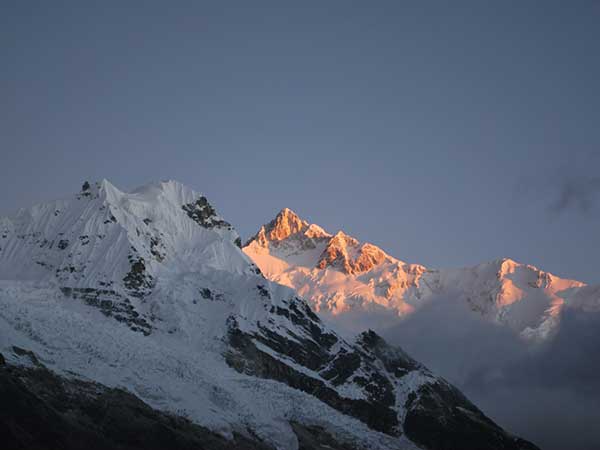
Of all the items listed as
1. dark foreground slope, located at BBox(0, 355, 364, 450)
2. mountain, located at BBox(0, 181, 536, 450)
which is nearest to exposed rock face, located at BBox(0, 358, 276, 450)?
dark foreground slope, located at BBox(0, 355, 364, 450)

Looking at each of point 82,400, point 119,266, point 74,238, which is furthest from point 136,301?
point 82,400

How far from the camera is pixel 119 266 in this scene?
182375 mm

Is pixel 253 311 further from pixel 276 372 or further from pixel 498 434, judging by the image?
pixel 498 434

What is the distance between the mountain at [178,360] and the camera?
378ft

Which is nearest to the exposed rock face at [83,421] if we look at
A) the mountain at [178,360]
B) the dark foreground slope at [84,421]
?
the dark foreground slope at [84,421]

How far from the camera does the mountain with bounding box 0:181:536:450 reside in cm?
11512

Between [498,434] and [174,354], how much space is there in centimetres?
7172

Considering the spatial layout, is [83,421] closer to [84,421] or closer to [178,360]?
[84,421]

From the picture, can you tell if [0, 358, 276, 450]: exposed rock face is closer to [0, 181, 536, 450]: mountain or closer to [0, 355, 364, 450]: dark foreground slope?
[0, 355, 364, 450]: dark foreground slope

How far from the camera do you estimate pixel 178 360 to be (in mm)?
149625

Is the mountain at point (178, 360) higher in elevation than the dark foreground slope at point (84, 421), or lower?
higher

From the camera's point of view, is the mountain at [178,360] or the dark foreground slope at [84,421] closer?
the dark foreground slope at [84,421]

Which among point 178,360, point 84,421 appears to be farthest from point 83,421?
point 178,360

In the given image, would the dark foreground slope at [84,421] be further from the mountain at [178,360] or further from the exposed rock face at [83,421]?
the mountain at [178,360]
